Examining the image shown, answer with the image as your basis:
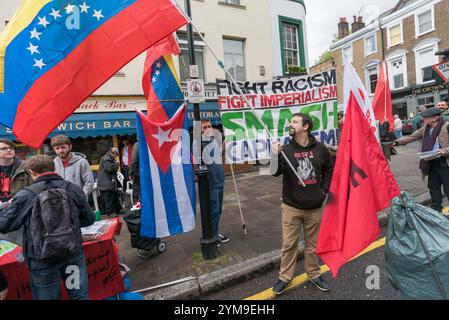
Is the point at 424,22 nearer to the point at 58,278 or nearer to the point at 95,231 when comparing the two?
the point at 95,231

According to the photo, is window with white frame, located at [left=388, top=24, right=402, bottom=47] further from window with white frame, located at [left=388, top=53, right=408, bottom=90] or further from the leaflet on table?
the leaflet on table

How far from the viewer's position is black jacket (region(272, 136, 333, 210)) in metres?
2.86

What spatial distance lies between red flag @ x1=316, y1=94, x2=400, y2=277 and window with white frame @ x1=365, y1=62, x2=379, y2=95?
93.3 ft

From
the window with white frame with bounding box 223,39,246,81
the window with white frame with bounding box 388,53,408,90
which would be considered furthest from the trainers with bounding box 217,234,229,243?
the window with white frame with bounding box 388,53,408,90

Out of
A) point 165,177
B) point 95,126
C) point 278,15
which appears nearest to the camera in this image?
point 165,177

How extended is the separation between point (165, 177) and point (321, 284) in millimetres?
2301

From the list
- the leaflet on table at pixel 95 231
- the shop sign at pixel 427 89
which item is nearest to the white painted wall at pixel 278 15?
the leaflet on table at pixel 95 231

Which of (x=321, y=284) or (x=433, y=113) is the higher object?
(x=433, y=113)

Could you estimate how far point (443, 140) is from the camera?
4.08 meters

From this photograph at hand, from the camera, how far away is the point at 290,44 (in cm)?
1206

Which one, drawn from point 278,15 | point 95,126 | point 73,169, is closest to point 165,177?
point 73,169

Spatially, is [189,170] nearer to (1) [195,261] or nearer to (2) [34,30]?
(1) [195,261]

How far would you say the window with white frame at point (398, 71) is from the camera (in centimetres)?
2445

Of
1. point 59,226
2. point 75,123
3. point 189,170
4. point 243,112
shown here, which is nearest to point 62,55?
point 59,226
